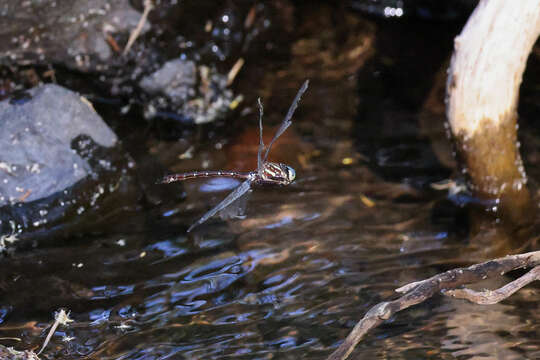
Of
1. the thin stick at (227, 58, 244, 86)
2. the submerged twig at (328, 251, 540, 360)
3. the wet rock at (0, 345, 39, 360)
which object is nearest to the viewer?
the submerged twig at (328, 251, 540, 360)

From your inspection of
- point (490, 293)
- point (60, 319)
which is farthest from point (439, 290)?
point (60, 319)

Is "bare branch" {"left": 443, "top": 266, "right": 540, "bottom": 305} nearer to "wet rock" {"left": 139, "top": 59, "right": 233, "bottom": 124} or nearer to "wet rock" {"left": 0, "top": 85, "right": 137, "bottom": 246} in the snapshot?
"wet rock" {"left": 0, "top": 85, "right": 137, "bottom": 246}

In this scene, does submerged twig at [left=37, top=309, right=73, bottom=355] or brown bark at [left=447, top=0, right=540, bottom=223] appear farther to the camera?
brown bark at [left=447, top=0, right=540, bottom=223]

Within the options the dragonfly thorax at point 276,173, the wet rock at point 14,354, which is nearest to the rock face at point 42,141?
the wet rock at point 14,354

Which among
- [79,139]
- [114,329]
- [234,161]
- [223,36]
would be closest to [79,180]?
[79,139]

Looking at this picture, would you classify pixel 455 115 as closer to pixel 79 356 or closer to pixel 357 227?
pixel 357 227

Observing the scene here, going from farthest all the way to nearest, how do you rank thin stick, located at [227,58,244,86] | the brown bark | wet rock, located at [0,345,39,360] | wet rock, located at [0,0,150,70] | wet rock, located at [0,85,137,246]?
thin stick, located at [227,58,244,86] < wet rock, located at [0,0,150,70] < wet rock, located at [0,85,137,246] < the brown bark < wet rock, located at [0,345,39,360]

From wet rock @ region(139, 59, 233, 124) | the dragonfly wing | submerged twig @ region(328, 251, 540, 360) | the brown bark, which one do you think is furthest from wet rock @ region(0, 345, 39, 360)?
wet rock @ region(139, 59, 233, 124)
